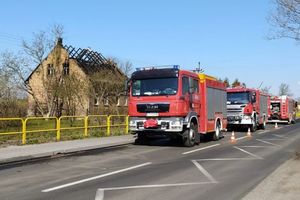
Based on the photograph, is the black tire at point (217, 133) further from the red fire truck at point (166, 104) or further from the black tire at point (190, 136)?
the black tire at point (190, 136)

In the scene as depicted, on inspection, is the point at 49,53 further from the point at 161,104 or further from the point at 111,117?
the point at 161,104

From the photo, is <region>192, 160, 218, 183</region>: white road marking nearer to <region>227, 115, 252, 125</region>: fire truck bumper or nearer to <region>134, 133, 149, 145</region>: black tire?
<region>134, 133, 149, 145</region>: black tire

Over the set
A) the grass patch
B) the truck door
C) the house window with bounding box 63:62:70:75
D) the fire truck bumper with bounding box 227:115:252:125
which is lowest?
the grass patch

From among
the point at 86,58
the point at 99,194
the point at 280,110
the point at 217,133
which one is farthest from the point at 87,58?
the point at 99,194

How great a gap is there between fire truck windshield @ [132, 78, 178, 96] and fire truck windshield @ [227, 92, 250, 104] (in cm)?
1331

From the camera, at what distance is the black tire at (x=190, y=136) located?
20141 mm

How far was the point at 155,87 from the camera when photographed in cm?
1991

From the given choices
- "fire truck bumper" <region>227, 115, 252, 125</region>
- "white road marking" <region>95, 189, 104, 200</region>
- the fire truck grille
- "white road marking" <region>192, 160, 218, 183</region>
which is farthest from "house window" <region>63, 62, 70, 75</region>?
"white road marking" <region>95, 189, 104, 200</region>

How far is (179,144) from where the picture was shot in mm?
21594

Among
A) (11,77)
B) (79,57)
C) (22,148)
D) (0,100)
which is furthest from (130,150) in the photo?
(79,57)

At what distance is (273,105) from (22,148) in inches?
1418

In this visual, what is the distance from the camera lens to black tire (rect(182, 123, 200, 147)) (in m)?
20.1

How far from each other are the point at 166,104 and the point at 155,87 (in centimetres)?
91

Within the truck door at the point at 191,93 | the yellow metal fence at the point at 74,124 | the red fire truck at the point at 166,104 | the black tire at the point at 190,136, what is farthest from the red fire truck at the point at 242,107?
the black tire at the point at 190,136
